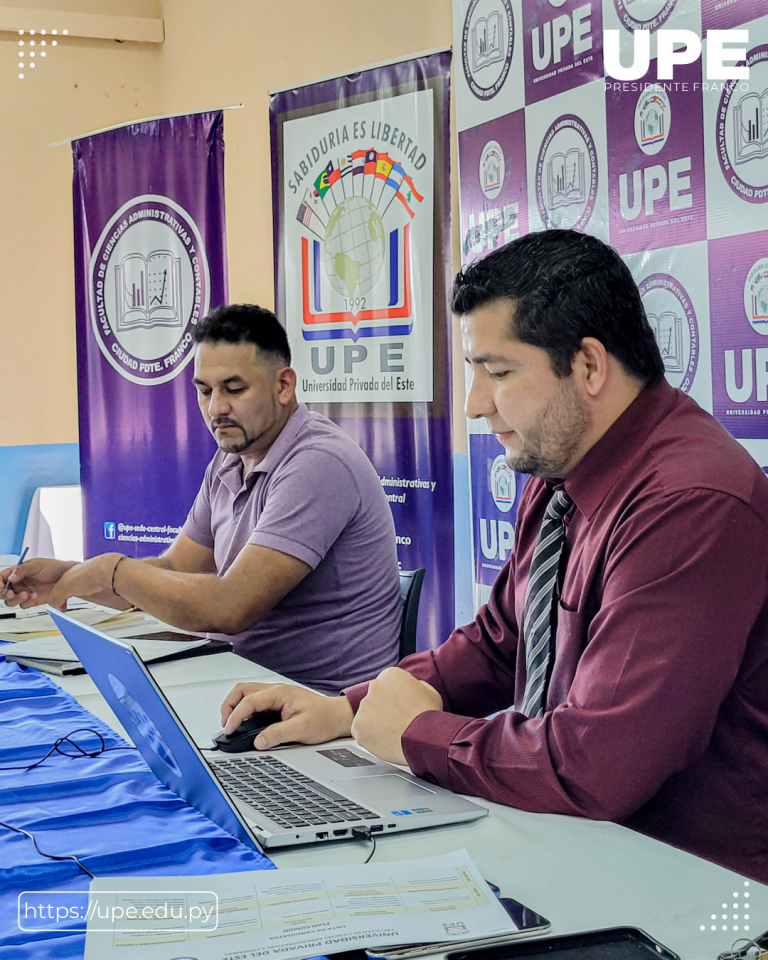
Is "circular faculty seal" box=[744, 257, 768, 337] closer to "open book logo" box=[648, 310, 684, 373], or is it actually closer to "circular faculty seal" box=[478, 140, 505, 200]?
"open book logo" box=[648, 310, 684, 373]

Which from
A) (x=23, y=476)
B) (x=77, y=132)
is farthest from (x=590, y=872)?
(x=77, y=132)

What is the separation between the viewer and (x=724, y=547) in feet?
3.79

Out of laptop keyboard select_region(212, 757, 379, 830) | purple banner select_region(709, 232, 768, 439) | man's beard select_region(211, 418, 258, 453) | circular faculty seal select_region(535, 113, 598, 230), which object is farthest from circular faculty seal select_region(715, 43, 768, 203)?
laptop keyboard select_region(212, 757, 379, 830)

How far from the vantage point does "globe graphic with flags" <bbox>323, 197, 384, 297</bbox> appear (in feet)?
11.6

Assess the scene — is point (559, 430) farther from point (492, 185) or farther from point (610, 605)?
point (492, 185)

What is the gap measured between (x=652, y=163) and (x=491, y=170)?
2.48 feet

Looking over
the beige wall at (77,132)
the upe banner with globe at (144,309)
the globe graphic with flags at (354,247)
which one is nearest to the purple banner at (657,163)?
the globe graphic with flags at (354,247)

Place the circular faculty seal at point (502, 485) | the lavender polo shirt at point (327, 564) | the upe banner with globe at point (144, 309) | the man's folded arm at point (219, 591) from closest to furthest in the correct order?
the man's folded arm at point (219, 591), the lavender polo shirt at point (327, 564), the circular faculty seal at point (502, 485), the upe banner with globe at point (144, 309)

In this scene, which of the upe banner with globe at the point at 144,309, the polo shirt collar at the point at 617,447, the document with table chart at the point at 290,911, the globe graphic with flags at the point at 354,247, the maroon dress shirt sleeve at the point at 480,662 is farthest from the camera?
the upe banner with globe at the point at 144,309

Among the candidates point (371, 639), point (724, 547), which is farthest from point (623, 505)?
point (371, 639)

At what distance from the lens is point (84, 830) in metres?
1.13

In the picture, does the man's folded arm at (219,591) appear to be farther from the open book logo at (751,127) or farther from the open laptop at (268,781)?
the open book logo at (751,127)

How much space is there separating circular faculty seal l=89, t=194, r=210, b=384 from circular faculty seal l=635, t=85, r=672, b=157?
2361 mm

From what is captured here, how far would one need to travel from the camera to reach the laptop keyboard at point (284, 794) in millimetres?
1092
